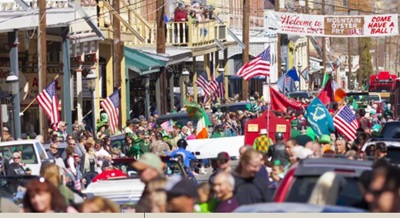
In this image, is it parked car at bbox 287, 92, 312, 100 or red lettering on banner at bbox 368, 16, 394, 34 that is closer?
red lettering on banner at bbox 368, 16, 394, 34

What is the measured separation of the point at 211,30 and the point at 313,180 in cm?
4234

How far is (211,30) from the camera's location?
52.8 metres

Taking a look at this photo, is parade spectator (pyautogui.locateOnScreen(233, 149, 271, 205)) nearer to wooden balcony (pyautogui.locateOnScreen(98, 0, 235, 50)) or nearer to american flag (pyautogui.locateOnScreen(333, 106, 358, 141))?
american flag (pyautogui.locateOnScreen(333, 106, 358, 141))

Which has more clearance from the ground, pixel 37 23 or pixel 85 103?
pixel 37 23

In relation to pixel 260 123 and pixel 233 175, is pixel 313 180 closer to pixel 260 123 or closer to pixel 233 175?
pixel 233 175

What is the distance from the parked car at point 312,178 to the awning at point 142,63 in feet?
98.8

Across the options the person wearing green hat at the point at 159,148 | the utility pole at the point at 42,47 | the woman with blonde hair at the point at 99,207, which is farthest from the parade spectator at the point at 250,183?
the utility pole at the point at 42,47

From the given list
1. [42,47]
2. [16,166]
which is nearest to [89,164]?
[16,166]

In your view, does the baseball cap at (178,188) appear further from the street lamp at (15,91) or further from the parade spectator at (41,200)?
the street lamp at (15,91)

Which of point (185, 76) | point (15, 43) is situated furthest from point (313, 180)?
point (185, 76)

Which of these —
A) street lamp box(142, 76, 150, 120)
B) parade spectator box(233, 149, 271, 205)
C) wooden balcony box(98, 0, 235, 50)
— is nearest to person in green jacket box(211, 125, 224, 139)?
wooden balcony box(98, 0, 235, 50)

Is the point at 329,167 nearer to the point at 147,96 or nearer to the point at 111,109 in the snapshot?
the point at 111,109

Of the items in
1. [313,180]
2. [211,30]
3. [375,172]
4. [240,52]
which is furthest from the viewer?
[240,52]

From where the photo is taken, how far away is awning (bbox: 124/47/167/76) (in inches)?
1625
